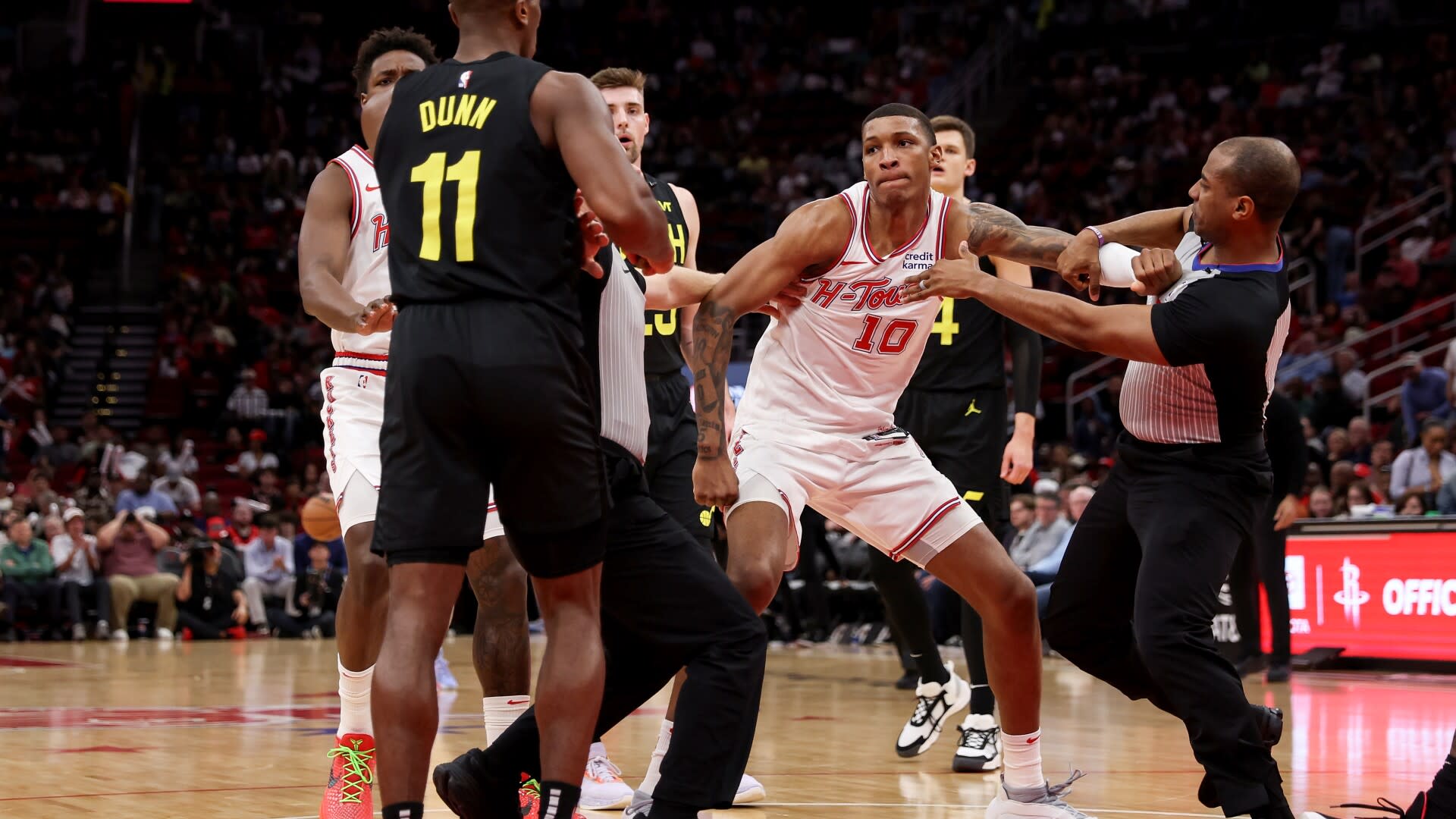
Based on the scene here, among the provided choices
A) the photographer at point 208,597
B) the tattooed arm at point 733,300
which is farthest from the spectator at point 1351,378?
the tattooed arm at point 733,300

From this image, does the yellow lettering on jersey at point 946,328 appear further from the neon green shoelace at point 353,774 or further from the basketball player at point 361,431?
the neon green shoelace at point 353,774

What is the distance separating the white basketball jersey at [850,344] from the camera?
17.7 ft

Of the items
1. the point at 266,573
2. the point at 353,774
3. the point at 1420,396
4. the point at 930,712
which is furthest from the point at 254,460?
the point at 353,774

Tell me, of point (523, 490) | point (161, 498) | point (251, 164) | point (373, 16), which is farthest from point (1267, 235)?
point (373, 16)

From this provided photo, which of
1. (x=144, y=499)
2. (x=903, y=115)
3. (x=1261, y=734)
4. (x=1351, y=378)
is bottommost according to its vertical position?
(x=1261, y=734)

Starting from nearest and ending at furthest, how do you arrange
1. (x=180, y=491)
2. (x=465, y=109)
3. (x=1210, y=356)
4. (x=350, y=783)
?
(x=465, y=109) → (x=1210, y=356) → (x=350, y=783) → (x=180, y=491)

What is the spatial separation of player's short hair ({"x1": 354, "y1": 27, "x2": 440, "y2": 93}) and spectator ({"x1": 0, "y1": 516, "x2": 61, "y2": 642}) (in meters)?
12.3

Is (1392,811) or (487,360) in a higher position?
(487,360)

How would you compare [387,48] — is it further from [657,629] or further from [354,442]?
[657,629]

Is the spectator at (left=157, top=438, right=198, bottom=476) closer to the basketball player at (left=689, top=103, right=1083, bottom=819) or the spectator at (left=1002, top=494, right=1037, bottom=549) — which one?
the spectator at (left=1002, top=494, right=1037, bottom=549)

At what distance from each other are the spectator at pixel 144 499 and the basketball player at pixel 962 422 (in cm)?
1277

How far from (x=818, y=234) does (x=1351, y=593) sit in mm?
7980

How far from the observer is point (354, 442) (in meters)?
5.27

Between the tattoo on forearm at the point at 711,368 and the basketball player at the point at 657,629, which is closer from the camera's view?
the basketball player at the point at 657,629
